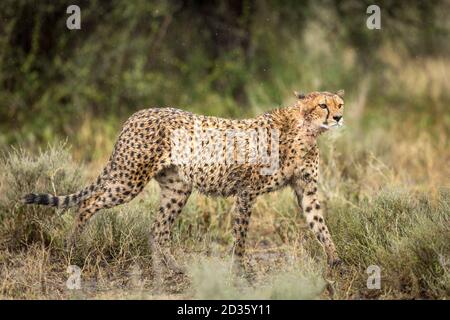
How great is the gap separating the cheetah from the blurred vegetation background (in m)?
3.13

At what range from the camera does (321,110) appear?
5.51 metres

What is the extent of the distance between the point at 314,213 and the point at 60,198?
1.62m

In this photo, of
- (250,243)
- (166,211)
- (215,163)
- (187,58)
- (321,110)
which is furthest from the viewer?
(187,58)

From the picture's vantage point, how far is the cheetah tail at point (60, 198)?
535cm

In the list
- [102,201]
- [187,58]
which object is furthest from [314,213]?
[187,58]

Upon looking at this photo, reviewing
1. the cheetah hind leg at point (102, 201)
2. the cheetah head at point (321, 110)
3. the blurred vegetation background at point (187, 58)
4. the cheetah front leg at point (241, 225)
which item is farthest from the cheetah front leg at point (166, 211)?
the blurred vegetation background at point (187, 58)

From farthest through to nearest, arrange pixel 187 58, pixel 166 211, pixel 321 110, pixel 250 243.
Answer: pixel 187 58
pixel 250 243
pixel 166 211
pixel 321 110

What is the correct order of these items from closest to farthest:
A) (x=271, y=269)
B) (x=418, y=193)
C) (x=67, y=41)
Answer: (x=271, y=269), (x=418, y=193), (x=67, y=41)

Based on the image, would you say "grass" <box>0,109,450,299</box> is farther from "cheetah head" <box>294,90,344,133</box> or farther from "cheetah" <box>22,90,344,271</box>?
"cheetah head" <box>294,90,344,133</box>

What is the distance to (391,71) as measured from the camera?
1106 cm

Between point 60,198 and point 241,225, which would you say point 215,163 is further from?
point 60,198

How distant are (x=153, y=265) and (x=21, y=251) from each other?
3.18 feet
